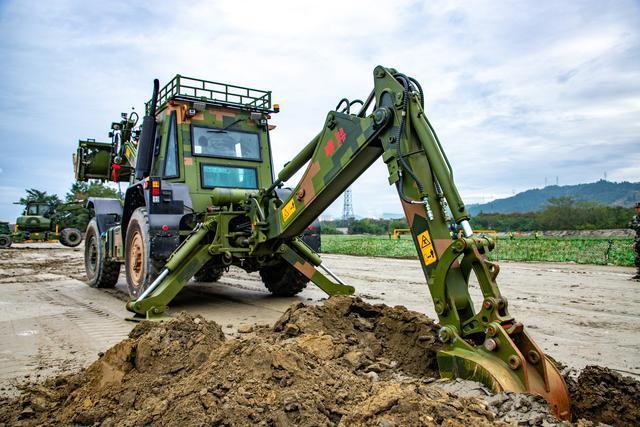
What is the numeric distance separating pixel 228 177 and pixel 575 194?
52.8 metres

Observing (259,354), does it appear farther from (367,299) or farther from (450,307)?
(367,299)

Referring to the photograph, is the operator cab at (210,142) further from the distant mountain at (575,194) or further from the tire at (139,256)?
the distant mountain at (575,194)

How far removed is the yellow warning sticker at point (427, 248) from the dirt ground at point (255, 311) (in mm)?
810

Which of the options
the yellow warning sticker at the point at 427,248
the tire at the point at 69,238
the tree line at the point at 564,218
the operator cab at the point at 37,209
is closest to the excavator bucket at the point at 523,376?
the yellow warning sticker at the point at 427,248

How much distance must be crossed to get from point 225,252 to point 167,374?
3.36m

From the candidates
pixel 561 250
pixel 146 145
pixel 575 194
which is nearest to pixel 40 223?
pixel 146 145

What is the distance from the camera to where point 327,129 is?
5.03 m

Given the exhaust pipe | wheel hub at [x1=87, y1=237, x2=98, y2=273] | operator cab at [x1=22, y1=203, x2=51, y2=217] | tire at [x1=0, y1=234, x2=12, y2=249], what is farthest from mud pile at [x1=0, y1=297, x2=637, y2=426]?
operator cab at [x1=22, y1=203, x2=51, y2=217]

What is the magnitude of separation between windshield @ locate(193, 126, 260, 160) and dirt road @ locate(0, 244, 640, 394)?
2.44 m

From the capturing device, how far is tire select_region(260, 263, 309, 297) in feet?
27.5

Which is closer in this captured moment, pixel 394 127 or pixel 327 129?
pixel 394 127

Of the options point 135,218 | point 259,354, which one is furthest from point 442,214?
point 135,218

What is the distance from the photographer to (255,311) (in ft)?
23.6

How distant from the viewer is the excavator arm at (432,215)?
9.91 feet
